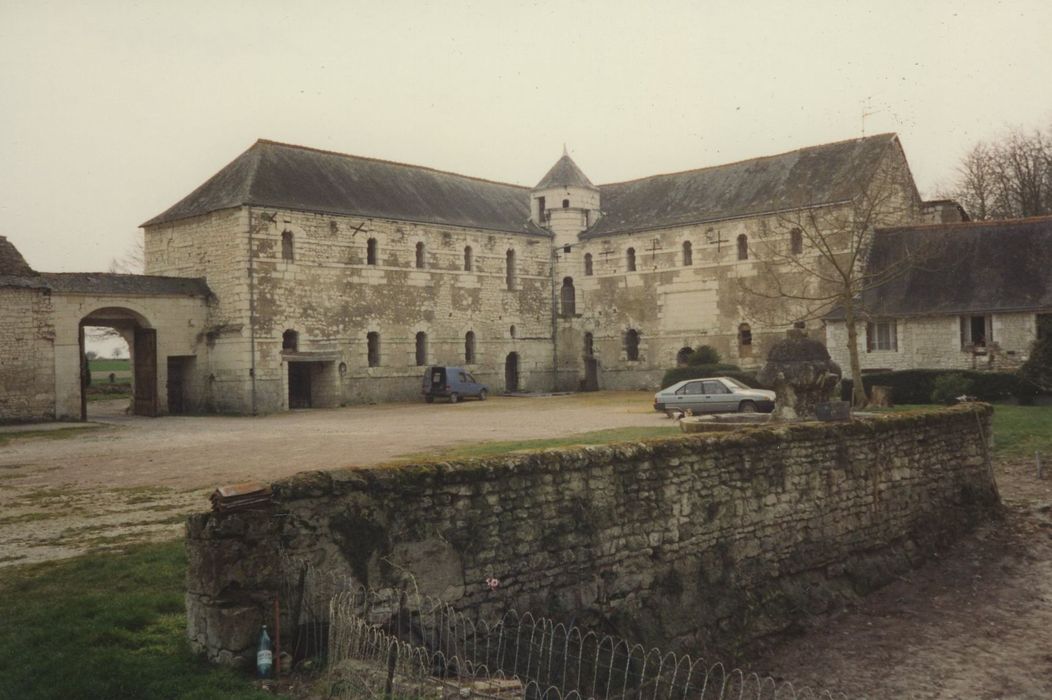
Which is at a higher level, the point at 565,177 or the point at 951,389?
the point at 565,177

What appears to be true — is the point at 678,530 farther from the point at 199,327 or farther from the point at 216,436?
the point at 199,327

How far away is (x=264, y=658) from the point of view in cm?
677

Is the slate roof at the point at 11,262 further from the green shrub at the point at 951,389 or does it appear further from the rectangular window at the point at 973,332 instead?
the rectangular window at the point at 973,332

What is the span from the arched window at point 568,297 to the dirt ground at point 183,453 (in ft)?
33.3

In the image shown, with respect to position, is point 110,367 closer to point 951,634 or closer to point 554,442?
point 554,442

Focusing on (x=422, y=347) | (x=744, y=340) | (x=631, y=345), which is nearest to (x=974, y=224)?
(x=744, y=340)

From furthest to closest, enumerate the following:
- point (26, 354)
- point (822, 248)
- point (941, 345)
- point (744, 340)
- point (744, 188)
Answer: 1. point (744, 188)
2. point (744, 340)
3. point (822, 248)
4. point (941, 345)
5. point (26, 354)

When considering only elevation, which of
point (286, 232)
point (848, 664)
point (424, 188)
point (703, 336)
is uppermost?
point (424, 188)

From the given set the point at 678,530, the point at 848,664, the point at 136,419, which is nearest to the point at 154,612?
the point at 678,530

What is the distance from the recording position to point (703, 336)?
125ft

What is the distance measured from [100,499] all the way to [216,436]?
9496 millimetres

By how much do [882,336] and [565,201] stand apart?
643 inches

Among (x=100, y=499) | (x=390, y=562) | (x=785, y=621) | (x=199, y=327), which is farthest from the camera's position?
(x=199, y=327)

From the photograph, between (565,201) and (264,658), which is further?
(565,201)
